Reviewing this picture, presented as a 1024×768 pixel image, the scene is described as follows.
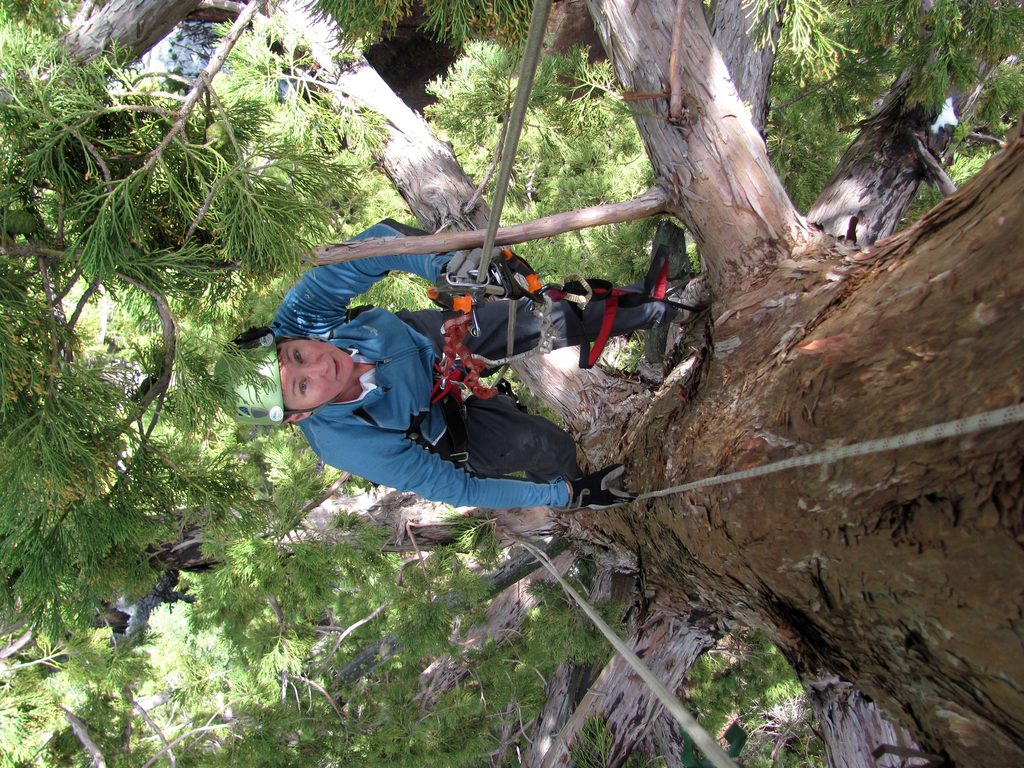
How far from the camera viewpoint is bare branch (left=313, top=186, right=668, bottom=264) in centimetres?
211

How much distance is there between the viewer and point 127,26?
2.34 meters

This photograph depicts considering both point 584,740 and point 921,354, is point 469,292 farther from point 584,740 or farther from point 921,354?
point 584,740

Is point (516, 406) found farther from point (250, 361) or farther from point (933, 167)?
point (933, 167)

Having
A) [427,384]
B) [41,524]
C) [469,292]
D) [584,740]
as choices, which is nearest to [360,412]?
[427,384]

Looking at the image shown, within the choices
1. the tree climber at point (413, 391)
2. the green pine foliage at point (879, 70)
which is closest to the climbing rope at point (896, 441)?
the tree climber at point (413, 391)

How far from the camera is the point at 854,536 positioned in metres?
1.27

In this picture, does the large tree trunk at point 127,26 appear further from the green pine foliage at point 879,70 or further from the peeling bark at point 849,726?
the peeling bark at point 849,726

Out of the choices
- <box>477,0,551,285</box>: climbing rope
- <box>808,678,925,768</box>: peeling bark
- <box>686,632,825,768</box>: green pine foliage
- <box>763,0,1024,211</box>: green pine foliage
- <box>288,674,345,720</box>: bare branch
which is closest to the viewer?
<box>477,0,551,285</box>: climbing rope

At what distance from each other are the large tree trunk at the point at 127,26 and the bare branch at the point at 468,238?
3.23ft

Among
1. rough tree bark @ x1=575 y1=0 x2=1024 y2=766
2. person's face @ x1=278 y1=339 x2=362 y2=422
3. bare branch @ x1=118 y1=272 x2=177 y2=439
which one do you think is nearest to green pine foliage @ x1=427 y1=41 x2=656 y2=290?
rough tree bark @ x1=575 y1=0 x2=1024 y2=766

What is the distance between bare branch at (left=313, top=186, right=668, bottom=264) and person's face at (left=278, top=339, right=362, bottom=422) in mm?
336

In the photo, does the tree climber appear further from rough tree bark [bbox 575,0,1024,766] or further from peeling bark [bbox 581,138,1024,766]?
peeling bark [bbox 581,138,1024,766]

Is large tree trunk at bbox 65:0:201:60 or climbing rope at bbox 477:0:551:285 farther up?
large tree trunk at bbox 65:0:201:60

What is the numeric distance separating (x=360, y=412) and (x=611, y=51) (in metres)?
1.77
